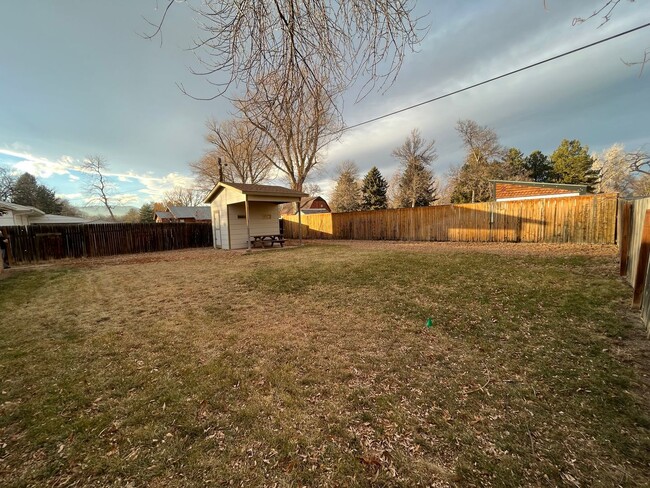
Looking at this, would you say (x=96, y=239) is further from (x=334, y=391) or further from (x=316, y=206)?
(x=316, y=206)

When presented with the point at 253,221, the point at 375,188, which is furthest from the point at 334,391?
Result: the point at 375,188

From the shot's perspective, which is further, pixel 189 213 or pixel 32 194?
pixel 189 213

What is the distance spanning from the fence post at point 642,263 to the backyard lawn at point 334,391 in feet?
0.91

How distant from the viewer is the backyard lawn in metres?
1.59

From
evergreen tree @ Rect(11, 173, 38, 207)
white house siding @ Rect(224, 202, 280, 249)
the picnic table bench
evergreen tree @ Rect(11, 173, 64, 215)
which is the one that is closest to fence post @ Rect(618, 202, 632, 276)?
the picnic table bench

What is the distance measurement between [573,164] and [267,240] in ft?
109

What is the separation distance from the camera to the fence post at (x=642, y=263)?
3.44 m

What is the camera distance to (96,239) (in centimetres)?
1315

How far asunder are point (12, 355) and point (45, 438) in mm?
2111

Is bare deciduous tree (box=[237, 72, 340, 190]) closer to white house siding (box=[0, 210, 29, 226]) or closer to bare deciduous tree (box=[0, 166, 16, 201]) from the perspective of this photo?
white house siding (box=[0, 210, 29, 226])

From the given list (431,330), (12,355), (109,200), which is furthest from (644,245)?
(109,200)

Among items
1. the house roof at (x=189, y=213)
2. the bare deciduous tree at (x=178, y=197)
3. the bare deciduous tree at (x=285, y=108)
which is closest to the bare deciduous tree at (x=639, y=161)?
the bare deciduous tree at (x=285, y=108)

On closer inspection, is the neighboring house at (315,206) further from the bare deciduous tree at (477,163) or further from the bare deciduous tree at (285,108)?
the bare deciduous tree at (285,108)

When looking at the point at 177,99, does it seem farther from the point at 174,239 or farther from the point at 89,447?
the point at 174,239
